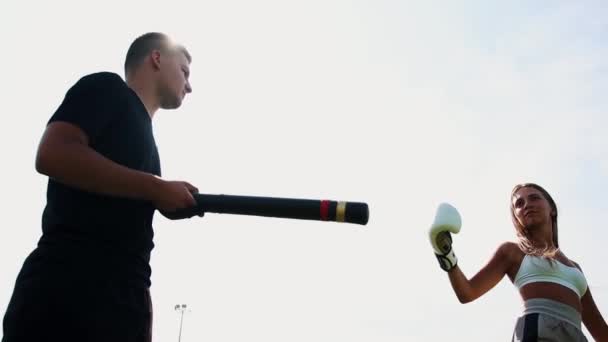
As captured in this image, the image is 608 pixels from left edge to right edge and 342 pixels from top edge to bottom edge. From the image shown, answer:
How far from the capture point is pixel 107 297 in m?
2.35

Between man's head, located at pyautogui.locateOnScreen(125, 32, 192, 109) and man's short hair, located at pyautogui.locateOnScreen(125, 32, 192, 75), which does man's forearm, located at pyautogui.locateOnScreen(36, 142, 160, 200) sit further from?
man's short hair, located at pyautogui.locateOnScreen(125, 32, 192, 75)

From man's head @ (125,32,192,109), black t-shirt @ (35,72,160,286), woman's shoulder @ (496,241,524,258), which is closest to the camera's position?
black t-shirt @ (35,72,160,286)

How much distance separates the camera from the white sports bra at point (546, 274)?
4.59 m

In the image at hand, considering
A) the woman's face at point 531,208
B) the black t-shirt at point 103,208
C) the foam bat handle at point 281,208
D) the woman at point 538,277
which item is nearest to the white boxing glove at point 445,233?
the woman at point 538,277

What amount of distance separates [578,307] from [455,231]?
1.26 meters

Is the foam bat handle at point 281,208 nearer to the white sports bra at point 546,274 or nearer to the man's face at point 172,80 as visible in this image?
the man's face at point 172,80

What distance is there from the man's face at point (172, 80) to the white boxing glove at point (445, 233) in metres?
2.38

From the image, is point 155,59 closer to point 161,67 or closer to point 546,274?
point 161,67

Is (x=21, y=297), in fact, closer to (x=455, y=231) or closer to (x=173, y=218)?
(x=173, y=218)

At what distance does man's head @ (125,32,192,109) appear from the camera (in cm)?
312

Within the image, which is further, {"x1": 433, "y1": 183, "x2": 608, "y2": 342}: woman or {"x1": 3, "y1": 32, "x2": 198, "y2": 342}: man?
{"x1": 433, "y1": 183, "x2": 608, "y2": 342}: woman

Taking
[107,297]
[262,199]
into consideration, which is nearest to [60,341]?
[107,297]

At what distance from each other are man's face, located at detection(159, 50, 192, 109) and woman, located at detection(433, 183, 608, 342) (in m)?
2.47

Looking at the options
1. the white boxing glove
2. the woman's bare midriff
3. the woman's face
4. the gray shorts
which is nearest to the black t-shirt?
the white boxing glove
